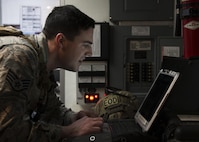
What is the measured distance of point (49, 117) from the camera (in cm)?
137

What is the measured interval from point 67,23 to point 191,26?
63 cm

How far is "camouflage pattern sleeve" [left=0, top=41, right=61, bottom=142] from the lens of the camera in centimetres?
89

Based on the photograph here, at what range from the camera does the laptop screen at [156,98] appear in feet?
3.14

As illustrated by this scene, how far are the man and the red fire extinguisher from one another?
19.3 inches

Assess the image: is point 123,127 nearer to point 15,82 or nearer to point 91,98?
point 15,82

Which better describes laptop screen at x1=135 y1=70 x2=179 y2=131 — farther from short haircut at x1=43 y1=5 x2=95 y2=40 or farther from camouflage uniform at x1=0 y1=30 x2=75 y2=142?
short haircut at x1=43 y1=5 x2=95 y2=40

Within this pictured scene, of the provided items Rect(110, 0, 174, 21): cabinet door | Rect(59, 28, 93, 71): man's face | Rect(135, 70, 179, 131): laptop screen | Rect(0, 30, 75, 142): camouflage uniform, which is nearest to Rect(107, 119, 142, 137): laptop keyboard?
Rect(135, 70, 179, 131): laptop screen

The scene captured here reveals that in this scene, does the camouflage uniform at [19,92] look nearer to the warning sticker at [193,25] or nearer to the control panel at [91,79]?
the warning sticker at [193,25]

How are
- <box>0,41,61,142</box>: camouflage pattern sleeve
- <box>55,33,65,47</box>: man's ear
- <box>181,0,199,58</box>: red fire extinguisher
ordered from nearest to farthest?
1. <box>0,41,61,142</box>: camouflage pattern sleeve
2. <box>55,33,65,47</box>: man's ear
3. <box>181,0,199,58</box>: red fire extinguisher

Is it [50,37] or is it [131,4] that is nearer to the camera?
[50,37]

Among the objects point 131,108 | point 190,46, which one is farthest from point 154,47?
point 131,108

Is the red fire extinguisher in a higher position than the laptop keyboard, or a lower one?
higher

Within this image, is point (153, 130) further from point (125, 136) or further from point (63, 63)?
point (63, 63)

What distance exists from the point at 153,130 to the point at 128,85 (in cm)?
122
